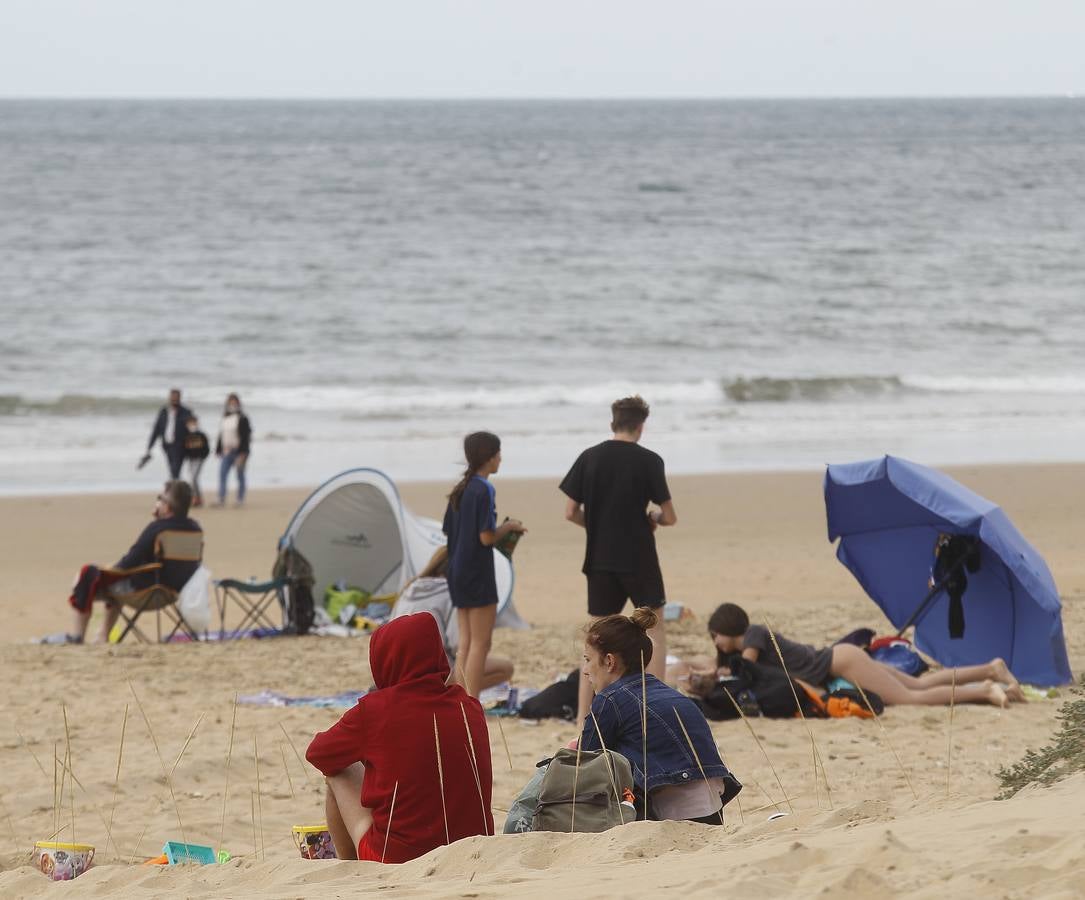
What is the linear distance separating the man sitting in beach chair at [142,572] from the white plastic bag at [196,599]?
0.09 m

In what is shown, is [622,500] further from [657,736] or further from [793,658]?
[657,736]

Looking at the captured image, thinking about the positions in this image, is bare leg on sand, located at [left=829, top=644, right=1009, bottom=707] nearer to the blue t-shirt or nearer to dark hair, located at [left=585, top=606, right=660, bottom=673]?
the blue t-shirt

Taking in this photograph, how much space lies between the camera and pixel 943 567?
24.1 ft

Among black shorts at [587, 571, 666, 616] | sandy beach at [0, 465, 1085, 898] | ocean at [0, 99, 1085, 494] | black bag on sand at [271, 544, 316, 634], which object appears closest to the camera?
sandy beach at [0, 465, 1085, 898]

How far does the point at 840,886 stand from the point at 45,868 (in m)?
2.48

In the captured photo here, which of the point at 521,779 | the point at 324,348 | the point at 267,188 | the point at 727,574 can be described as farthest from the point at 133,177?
the point at 521,779

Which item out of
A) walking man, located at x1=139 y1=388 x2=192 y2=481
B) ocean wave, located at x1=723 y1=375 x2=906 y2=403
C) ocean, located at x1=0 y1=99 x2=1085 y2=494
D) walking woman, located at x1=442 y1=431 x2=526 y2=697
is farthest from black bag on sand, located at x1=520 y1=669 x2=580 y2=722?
ocean wave, located at x1=723 y1=375 x2=906 y2=403

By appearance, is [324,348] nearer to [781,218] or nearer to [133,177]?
[781,218]

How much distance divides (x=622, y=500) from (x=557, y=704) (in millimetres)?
1196

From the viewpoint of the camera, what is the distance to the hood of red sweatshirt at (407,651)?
152 inches

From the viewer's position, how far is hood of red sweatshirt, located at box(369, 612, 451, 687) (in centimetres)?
386

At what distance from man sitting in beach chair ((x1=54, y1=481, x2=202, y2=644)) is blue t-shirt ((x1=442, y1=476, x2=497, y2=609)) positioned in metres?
2.75

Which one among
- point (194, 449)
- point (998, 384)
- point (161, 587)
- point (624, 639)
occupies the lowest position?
point (161, 587)

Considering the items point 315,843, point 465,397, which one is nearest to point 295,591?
point 315,843
